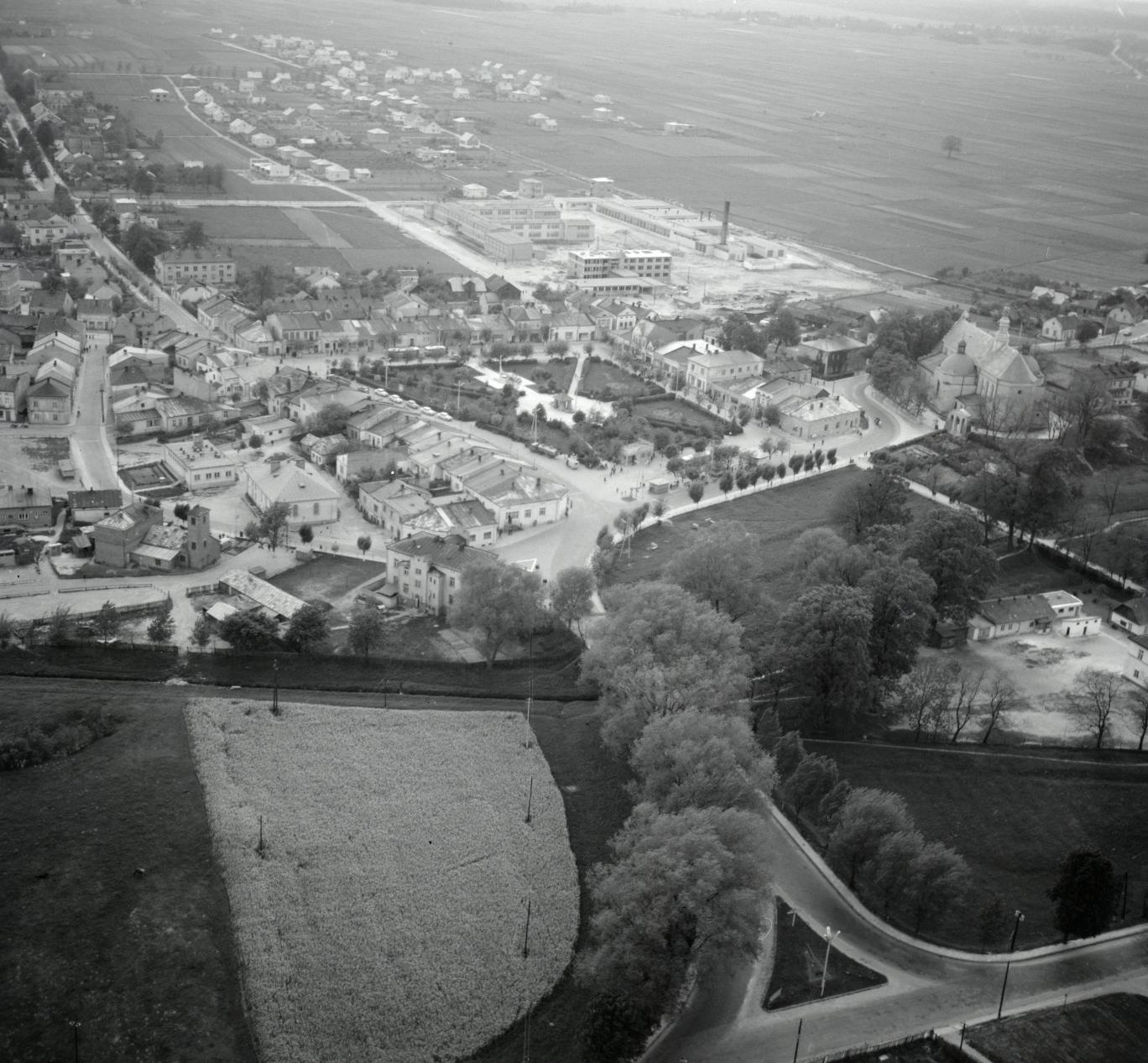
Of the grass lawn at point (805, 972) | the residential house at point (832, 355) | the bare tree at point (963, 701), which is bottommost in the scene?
the grass lawn at point (805, 972)

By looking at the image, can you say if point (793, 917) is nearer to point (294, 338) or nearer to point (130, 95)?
point (294, 338)

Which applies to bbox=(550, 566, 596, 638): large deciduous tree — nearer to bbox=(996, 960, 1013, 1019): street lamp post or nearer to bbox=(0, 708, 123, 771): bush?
bbox=(0, 708, 123, 771): bush

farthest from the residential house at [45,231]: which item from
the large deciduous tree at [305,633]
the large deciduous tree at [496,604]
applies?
the large deciduous tree at [496,604]

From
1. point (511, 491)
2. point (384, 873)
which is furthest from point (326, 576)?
point (384, 873)

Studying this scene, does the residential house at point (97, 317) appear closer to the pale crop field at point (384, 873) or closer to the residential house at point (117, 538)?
the residential house at point (117, 538)

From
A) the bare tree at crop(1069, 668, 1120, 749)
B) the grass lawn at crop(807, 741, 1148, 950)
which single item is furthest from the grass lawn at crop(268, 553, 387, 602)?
the bare tree at crop(1069, 668, 1120, 749)

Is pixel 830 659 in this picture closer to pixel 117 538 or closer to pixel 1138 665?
pixel 1138 665
